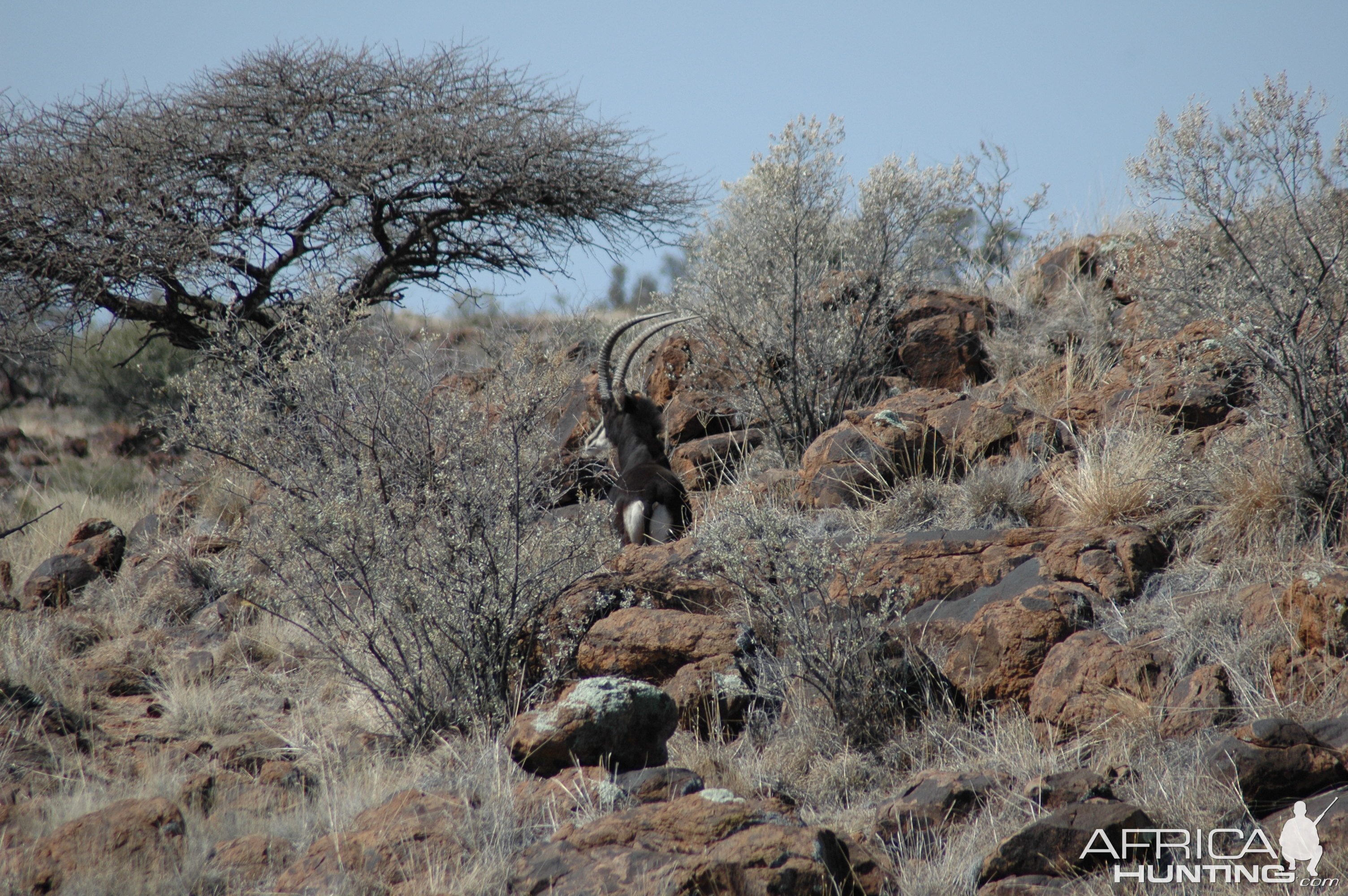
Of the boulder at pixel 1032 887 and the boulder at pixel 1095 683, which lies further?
the boulder at pixel 1095 683

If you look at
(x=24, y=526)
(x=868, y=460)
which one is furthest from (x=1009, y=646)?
(x=24, y=526)

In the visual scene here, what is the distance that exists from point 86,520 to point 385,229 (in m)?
5.69

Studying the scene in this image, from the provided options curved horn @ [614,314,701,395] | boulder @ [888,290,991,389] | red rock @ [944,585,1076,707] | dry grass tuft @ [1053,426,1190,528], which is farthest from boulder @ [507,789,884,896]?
boulder @ [888,290,991,389]

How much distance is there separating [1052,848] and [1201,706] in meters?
1.08

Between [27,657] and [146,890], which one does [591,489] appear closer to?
[27,657]

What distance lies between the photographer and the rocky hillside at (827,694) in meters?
2.86

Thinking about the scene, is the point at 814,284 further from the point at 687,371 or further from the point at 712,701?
the point at 712,701

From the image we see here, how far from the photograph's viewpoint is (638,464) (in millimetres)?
6707

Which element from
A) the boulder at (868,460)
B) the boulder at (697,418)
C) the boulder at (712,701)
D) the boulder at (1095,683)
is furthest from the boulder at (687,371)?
the boulder at (1095,683)

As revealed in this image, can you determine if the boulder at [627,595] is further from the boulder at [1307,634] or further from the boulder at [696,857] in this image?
the boulder at [1307,634]

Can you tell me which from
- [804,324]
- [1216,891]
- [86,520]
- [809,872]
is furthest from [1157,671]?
[86,520]

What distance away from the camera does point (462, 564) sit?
4531 millimetres

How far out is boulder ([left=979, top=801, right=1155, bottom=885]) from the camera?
2744 millimetres

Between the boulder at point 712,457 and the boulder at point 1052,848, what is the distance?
459cm
